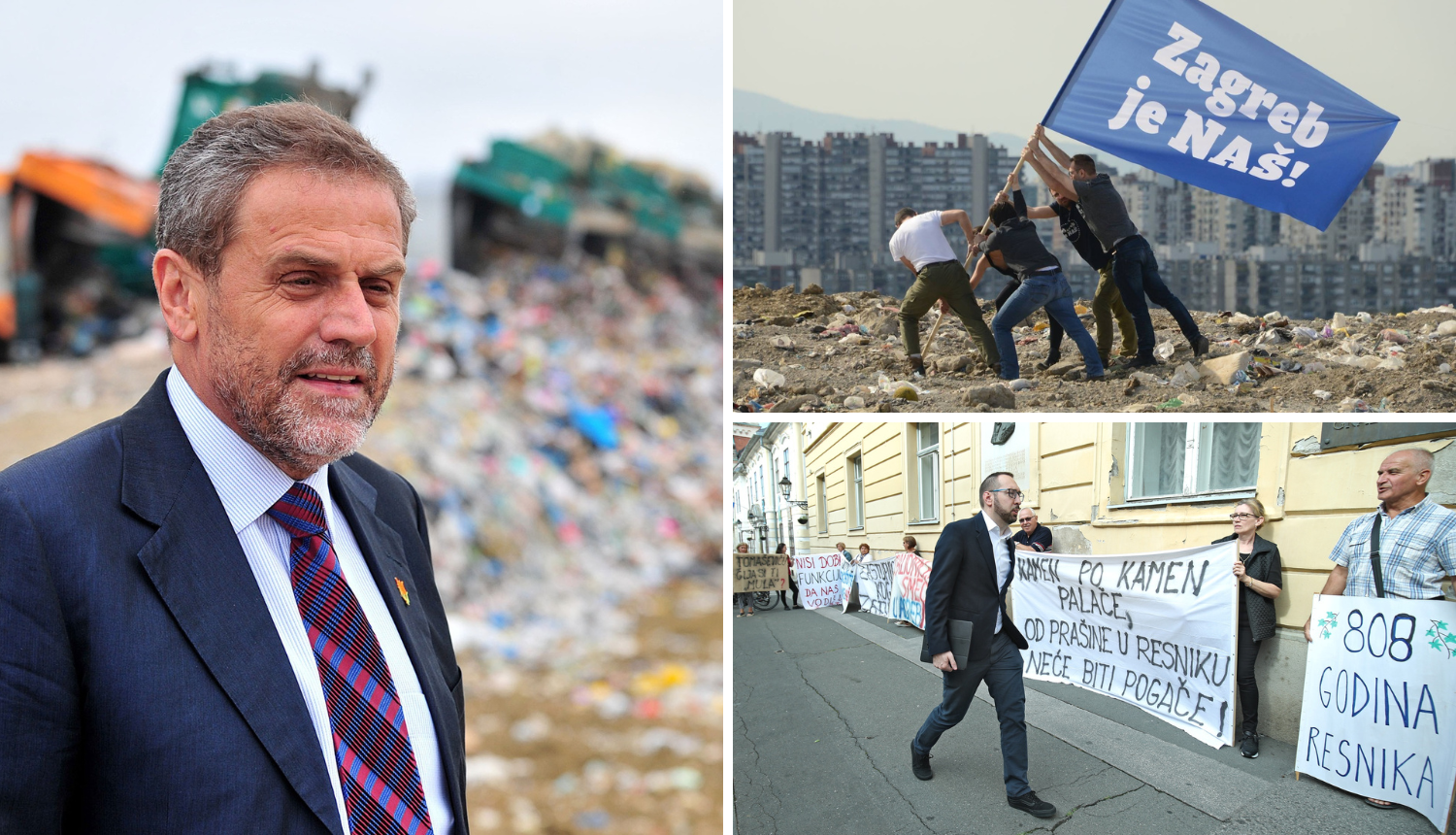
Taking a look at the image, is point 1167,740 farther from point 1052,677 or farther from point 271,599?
point 271,599

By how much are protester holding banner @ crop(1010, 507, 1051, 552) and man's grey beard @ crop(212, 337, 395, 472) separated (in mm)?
2137

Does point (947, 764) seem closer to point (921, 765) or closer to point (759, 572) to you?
point (921, 765)

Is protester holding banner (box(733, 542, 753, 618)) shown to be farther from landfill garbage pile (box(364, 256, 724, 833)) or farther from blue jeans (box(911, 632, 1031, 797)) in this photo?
landfill garbage pile (box(364, 256, 724, 833))

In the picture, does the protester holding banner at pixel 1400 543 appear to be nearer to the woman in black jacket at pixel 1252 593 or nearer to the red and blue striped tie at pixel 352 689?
the woman in black jacket at pixel 1252 593

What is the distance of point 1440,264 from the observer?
129 inches

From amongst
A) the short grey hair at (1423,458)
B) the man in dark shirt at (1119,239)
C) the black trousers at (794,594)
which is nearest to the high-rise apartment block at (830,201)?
the man in dark shirt at (1119,239)

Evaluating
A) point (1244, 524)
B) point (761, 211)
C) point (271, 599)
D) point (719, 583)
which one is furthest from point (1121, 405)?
point (719, 583)

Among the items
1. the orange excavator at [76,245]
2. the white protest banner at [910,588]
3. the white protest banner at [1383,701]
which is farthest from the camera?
the orange excavator at [76,245]

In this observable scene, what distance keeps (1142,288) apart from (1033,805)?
1773 millimetres

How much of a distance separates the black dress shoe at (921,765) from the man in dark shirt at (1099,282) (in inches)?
54.6

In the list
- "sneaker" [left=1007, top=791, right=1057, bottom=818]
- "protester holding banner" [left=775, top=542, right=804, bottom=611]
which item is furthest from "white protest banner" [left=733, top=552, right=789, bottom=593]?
"sneaker" [left=1007, top=791, right=1057, bottom=818]

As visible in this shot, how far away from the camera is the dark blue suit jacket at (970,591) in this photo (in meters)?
2.76

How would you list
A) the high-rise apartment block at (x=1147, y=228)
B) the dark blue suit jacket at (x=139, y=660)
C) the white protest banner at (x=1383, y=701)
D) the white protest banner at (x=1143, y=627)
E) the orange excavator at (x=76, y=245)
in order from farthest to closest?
the orange excavator at (x=76, y=245) → the high-rise apartment block at (x=1147, y=228) → the white protest banner at (x=1143, y=627) → the white protest banner at (x=1383, y=701) → the dark blue suit jacket at (x=139, y=660)

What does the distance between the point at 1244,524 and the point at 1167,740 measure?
0.74 meters
